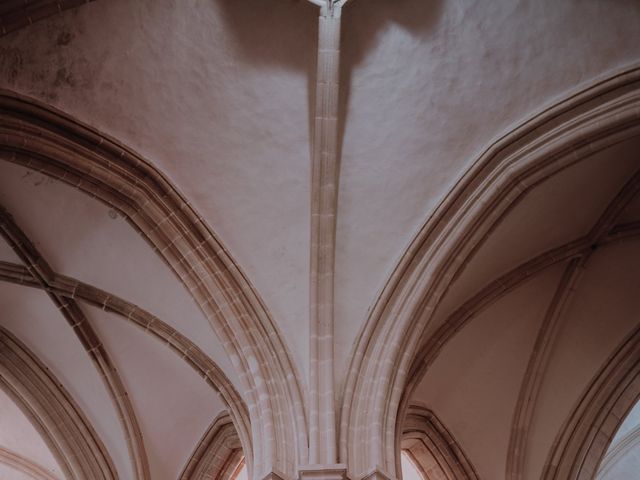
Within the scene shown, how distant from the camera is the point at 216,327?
7895 millimetres

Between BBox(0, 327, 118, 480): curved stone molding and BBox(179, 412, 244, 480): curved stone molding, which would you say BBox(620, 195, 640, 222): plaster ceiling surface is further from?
BBox(0, 327, 118, 480): curved stone molding

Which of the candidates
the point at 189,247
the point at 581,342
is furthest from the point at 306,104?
the point at 581,342

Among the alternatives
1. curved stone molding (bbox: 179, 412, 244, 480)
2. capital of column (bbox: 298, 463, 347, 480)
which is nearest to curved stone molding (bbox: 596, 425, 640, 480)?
curved stone molding (bbox: 179, 412, 244, 480)

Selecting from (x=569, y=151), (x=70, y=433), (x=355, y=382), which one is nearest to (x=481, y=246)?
(x=569, y=151)

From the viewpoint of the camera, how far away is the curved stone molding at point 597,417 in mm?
9641

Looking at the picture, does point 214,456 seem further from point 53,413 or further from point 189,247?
point 189,247

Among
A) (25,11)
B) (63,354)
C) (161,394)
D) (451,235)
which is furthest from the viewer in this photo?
(161,394)

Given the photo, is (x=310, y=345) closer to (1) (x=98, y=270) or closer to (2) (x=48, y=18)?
(1) (x=98, y=270)

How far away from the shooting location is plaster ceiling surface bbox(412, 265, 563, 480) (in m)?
9.58

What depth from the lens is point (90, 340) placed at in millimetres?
9516

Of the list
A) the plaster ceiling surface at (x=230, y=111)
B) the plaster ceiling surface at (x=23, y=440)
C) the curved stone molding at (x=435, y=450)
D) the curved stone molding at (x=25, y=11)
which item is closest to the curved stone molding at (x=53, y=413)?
the plaster ceiling surface at (x=23, y=440)

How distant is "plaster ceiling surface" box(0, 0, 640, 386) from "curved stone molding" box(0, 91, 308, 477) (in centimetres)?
17

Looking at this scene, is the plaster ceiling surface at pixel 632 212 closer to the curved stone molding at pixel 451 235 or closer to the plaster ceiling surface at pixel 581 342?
the plaster ceiling surface at pixel 581 342

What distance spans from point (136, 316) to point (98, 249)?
0.83 meters
